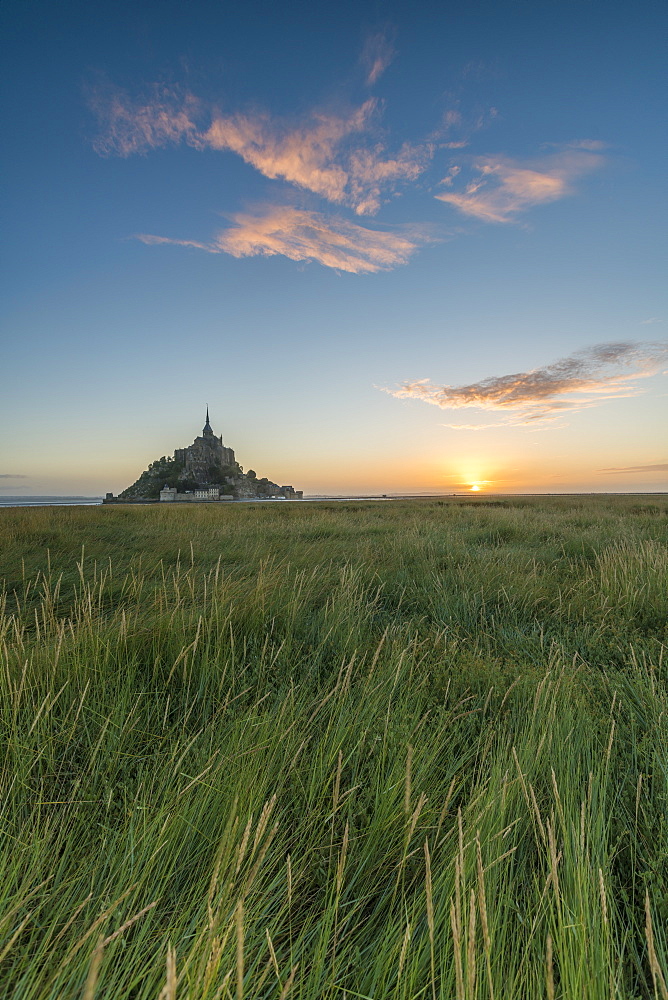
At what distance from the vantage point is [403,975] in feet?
3.67

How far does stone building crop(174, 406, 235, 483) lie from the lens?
146812 millimetres

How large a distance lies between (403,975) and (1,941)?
101cm

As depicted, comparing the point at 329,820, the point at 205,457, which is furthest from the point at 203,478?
the point at 329,820

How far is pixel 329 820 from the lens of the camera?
165 centimetres

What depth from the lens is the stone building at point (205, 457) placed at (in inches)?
5780

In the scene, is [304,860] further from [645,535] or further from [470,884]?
[645,535]

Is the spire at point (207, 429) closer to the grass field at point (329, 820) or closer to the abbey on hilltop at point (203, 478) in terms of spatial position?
the abbey on hilltop at point (203, 478)

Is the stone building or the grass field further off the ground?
the stone building

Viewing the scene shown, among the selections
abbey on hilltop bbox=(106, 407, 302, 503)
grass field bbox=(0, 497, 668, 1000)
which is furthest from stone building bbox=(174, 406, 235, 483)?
grass field bbox=(0, 497, 668, 1000)

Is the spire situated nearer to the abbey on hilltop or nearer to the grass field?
the abbey on hilltop

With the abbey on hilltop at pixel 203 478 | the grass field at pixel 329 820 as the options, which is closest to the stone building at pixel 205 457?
the abbey on hilltop at pixel 203 478

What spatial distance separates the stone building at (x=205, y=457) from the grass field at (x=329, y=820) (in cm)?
14763

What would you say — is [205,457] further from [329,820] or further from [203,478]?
[329,820]

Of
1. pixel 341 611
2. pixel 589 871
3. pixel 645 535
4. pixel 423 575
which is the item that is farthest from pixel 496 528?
Result: pixel 589 871
